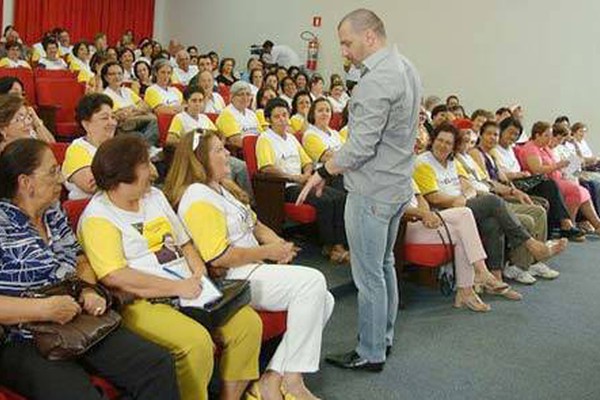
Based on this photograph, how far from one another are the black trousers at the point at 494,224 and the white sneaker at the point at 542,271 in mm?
613

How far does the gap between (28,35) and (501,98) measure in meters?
6.60

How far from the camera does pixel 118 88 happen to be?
565 cm

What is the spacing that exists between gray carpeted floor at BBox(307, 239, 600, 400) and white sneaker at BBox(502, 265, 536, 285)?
0.08m

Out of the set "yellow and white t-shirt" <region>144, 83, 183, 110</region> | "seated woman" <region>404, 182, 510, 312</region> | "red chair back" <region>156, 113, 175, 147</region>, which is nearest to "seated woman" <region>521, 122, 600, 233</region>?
"seated woman" <region>404, 182, 510, 312</region>

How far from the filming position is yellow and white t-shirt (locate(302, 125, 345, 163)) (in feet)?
15.7

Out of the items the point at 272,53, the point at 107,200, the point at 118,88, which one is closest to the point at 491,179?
the point at 118,88

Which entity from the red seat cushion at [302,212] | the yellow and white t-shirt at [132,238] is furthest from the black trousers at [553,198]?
the yellow and white t-shirt at [132,238]

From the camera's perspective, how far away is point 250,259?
2.63 metres

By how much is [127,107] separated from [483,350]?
3.38 metres

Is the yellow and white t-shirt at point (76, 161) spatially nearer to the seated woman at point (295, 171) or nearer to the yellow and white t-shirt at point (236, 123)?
the seated woman at point (295, 171)

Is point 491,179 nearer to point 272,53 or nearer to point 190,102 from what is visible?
point 190,102

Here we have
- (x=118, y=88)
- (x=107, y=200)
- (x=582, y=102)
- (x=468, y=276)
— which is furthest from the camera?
(x=582, y=102)

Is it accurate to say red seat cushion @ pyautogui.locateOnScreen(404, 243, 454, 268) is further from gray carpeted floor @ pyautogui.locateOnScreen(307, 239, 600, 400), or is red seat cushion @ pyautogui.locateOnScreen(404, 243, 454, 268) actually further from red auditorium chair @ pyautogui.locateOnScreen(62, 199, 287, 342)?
red auditorium chair @ pyautogui.locateOnScreen(62, 199, 287, 342)

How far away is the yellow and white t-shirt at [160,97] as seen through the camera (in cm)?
605
